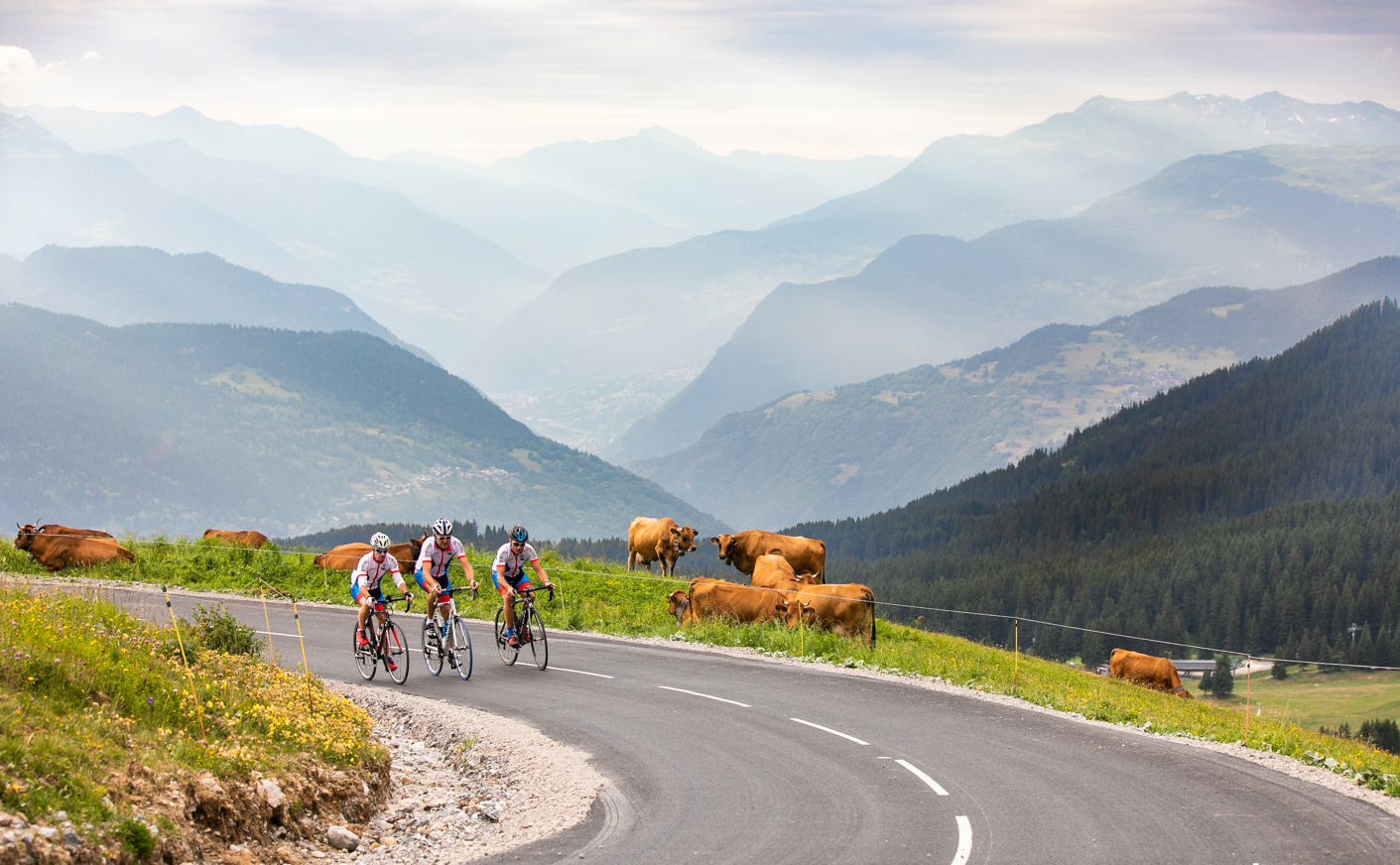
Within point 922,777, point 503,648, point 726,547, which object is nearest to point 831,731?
point 922,777

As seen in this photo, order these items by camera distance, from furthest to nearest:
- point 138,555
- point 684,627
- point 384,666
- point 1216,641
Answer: point 1216,641
point 138,555
point 684,627
point 384,666

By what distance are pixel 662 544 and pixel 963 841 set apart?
31.8 meters

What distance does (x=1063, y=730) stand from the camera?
19250 mm

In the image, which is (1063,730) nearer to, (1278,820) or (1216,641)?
(1278,820)

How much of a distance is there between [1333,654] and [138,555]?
557ft

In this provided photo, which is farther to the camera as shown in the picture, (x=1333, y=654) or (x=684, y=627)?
(x=1333, y=654)

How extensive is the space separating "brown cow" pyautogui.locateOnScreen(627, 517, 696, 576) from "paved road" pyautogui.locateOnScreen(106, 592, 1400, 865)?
19.9 m

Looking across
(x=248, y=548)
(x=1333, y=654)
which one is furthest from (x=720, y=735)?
(x=1333, y=654)

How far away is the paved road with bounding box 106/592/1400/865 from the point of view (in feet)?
41.6

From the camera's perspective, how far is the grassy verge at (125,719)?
11.0m

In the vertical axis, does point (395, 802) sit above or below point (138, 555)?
below

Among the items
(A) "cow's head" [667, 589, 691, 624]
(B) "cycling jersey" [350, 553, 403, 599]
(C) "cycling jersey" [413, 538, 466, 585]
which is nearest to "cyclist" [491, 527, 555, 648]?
(C) "cycling jersey" [413, 538, 466, 585]

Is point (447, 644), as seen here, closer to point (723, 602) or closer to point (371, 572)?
point (371, 572)

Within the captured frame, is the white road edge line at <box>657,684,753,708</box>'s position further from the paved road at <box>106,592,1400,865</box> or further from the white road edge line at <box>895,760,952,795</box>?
the white road edge line at <box>895,760,952,795</box>
